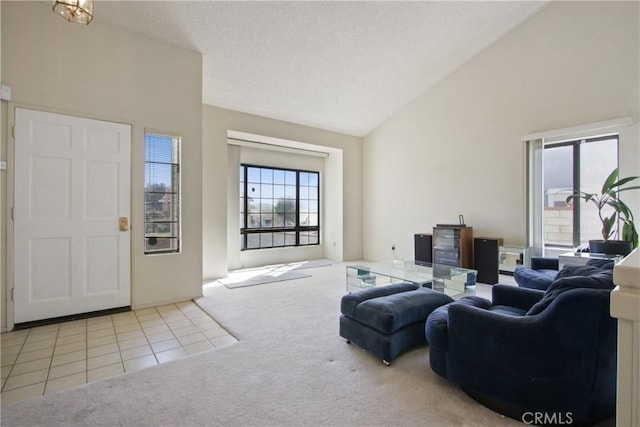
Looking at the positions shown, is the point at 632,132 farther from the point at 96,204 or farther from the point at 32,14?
the point at 32,14

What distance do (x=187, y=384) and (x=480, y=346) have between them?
1.90 meters

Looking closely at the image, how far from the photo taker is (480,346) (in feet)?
5.64

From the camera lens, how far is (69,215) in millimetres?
3156

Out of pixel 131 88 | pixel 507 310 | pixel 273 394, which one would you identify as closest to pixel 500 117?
pixel 507 310

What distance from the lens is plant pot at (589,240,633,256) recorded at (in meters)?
3.41

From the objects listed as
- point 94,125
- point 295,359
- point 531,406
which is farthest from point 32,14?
point 531,406

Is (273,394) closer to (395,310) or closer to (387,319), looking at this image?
(387,319)

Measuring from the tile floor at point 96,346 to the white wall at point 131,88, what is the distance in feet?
1.78

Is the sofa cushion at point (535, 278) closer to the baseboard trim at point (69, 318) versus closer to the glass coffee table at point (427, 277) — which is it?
the glass coffee table at point (427, 277)

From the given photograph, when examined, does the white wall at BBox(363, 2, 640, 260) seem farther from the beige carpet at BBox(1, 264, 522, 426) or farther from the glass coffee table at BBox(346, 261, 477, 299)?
the beige carpet at BBox(1, 264, 522, 426)

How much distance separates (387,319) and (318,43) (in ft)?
12.4

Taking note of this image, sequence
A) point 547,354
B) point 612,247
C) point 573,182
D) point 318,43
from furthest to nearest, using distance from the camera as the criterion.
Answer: point 573,182
point 318,43
point 612,247
point 547,354

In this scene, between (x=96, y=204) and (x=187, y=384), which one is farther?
(x=96, y=204)

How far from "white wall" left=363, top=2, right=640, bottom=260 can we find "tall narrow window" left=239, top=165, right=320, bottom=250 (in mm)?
1585
